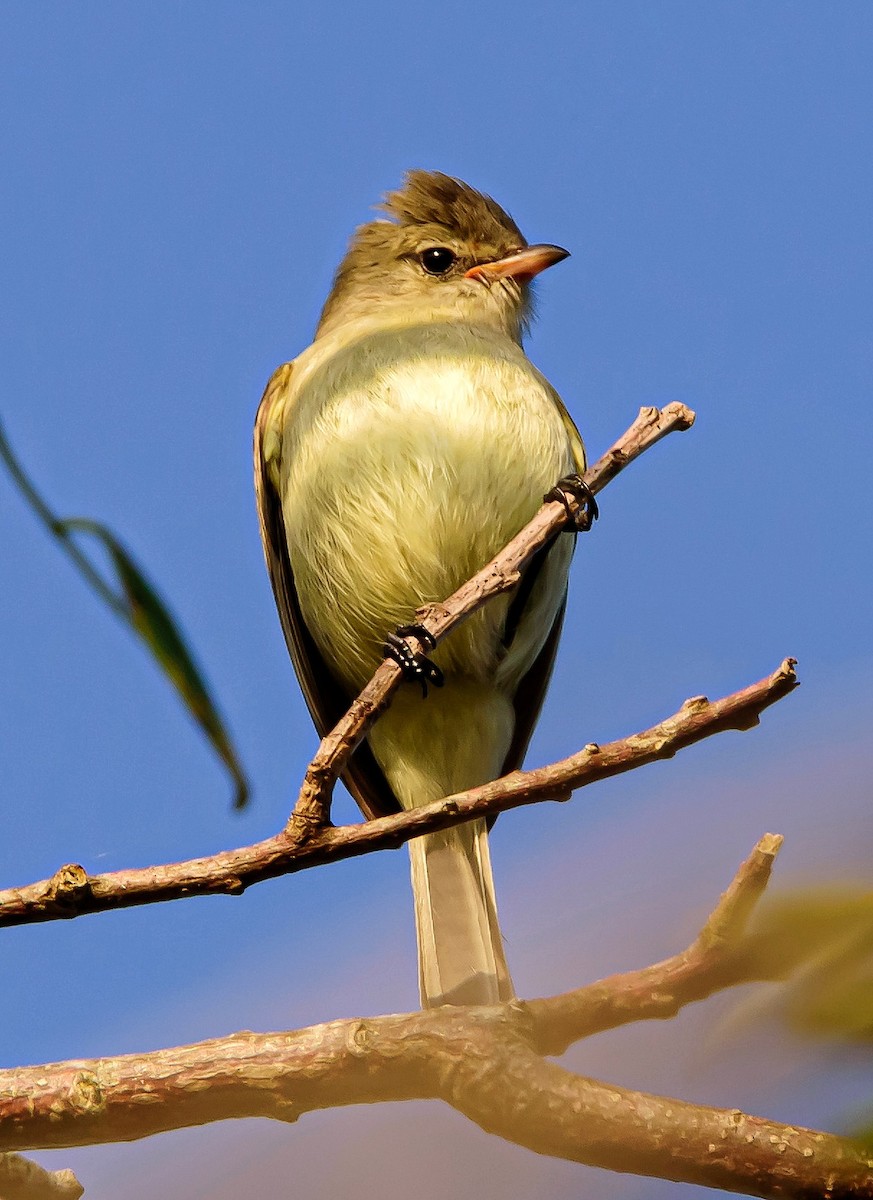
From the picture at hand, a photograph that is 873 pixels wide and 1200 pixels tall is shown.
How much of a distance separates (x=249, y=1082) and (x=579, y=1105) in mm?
977

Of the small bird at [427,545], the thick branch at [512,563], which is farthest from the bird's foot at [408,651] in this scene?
the thick branch at [512,563]

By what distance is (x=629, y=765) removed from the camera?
6.64 feet

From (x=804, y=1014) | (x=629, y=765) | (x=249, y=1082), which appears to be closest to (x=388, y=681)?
(x=629, y=765)

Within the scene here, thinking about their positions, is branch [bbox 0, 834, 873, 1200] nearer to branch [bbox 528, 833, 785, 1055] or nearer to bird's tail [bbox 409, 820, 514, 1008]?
branch [bbox 528, 833, 785, 1055]

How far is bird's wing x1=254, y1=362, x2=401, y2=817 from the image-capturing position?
4.34m

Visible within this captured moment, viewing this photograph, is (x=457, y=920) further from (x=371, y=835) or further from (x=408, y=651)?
(x=371, y=835)

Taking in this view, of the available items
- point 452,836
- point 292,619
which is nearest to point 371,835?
point 452,836

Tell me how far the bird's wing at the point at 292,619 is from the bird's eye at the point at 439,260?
804 mm

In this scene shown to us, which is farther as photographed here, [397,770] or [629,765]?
[397,770]

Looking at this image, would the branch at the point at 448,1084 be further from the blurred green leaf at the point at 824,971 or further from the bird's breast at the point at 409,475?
the bird's breast at the point at 409,475

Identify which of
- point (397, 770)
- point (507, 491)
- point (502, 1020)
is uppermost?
point (507, 491)

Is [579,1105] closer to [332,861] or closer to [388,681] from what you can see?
[332,861]

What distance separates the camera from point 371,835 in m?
2.15

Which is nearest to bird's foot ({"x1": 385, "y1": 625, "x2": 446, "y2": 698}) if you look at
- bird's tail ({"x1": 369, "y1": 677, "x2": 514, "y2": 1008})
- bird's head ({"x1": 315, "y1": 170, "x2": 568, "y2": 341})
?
bird's tail ({"x1": 369, "y1": 677, "x2": 514, "y2": 1008})
